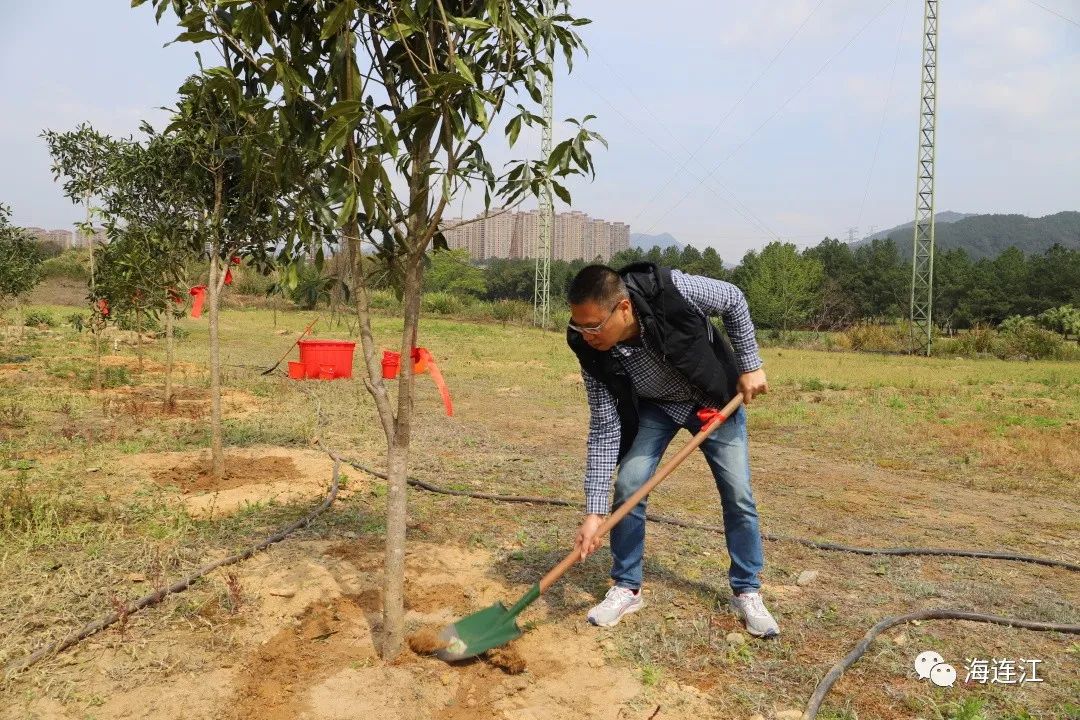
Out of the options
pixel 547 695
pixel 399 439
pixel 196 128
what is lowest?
pixel 547 695

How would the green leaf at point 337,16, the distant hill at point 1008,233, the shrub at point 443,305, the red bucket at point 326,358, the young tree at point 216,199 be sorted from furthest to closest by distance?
the distant hill at point 1008,233, the shrub at point 443,305, the red bucket at point 326,358, the young tree at point 216,199, the green leaf at point 337,16

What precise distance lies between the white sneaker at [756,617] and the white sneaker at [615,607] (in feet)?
1.61

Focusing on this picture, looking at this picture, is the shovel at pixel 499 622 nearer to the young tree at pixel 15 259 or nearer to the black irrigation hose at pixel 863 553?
the black irrigation hose at pixel 863 553

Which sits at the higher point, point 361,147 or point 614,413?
point 361,147

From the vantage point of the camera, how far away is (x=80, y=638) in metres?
3.17

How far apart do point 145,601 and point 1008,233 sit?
19681 centimetres

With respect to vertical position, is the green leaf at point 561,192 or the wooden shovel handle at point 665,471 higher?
the green leaf at point 561,192

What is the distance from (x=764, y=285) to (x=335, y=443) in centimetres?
4093

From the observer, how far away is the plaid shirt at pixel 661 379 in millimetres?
3252

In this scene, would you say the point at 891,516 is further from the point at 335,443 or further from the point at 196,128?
the point at 196,128

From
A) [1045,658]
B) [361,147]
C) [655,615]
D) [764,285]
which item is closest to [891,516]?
[1045,658]

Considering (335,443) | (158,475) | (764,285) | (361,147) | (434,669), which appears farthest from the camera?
(764,285)

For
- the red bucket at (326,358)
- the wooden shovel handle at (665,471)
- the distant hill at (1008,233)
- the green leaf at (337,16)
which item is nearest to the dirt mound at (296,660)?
the wooden shovel handle at (665,471)

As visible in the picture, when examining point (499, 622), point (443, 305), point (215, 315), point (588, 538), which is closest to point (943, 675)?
point (588, 538)
